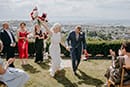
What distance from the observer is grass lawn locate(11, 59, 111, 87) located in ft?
36.0

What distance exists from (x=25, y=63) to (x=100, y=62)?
3.06m

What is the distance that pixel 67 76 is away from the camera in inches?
471

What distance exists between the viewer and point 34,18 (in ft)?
46.2

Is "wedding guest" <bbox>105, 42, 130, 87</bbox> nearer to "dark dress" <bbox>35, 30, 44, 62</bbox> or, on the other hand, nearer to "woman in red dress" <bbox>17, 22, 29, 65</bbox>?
"woman in red dress" <bbox>17, 22, 29, 65</bbox>

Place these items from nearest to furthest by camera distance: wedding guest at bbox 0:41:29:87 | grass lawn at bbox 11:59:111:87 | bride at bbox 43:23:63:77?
wedding guest at bbox 0:41:29:87 < grass lawn at bbox 11:59:111:87 < bride at bbox 43:23:63:77

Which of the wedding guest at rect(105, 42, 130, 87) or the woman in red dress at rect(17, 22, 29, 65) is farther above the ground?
the wedding guest at rect(105, 42, 130, 87)

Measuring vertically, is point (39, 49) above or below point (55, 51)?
below

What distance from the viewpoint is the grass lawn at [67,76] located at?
1096 centimetres

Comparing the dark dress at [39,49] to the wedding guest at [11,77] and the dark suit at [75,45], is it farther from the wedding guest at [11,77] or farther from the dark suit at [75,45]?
the wedding guest at [11,77]

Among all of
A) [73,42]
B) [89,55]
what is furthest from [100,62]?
[73,42]

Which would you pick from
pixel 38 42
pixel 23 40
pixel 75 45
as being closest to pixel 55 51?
pixel 75 45

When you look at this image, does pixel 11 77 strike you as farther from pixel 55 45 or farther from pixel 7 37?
pixel 7 37

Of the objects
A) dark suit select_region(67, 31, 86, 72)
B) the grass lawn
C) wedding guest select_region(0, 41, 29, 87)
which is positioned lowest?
the grass lawn

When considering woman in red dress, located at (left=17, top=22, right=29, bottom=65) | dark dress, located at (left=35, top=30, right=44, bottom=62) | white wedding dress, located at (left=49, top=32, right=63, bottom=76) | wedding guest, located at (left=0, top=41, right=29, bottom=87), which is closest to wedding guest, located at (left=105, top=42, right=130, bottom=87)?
wedding guest, located at (left=0, top=41, right=29, bottom=87)
